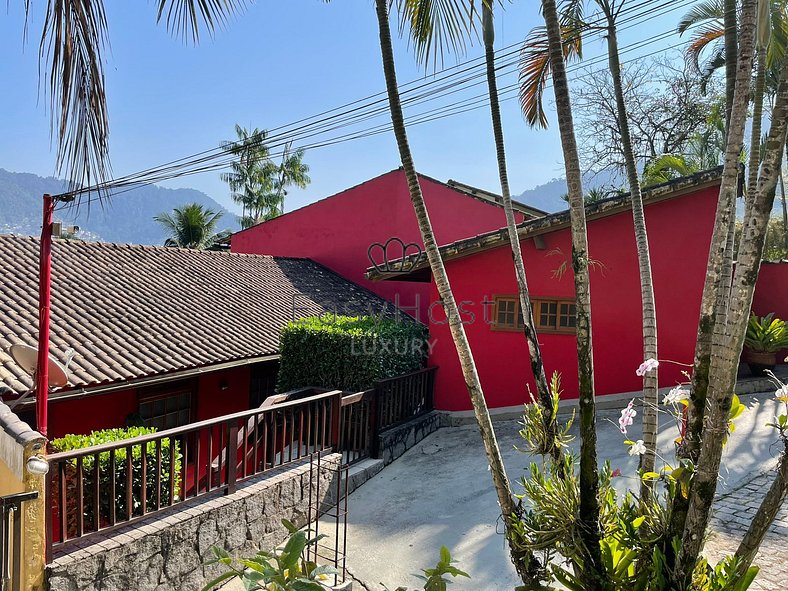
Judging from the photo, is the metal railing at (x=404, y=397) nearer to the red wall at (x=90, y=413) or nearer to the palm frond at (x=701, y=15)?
the red wall at (x=90, y=413)

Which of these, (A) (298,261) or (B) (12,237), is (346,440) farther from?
(A) (298,261)

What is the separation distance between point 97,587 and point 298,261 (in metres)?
13.8

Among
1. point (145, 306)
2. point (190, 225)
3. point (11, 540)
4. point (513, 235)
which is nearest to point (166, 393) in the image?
point (145, 306)

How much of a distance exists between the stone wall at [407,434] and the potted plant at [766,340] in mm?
5470

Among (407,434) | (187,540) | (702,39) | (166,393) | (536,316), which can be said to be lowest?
(187,540)

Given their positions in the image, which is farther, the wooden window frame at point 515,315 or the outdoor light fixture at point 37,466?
the wooden window frame at point 515,315

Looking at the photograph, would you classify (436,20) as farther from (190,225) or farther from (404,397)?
(190,225)

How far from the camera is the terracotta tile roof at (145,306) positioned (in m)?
8.29

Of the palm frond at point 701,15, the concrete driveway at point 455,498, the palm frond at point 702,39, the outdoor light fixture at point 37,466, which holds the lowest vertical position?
the concrete driveway at point 455,498

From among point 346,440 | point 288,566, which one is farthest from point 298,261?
point 288,566

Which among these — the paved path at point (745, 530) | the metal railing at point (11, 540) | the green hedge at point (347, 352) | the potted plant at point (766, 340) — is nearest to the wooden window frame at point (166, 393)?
the green hedge at point (347, 352)

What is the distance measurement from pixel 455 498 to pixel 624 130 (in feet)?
15.5

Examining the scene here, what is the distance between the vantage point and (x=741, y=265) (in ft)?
7.71

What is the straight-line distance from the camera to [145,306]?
417 inches
